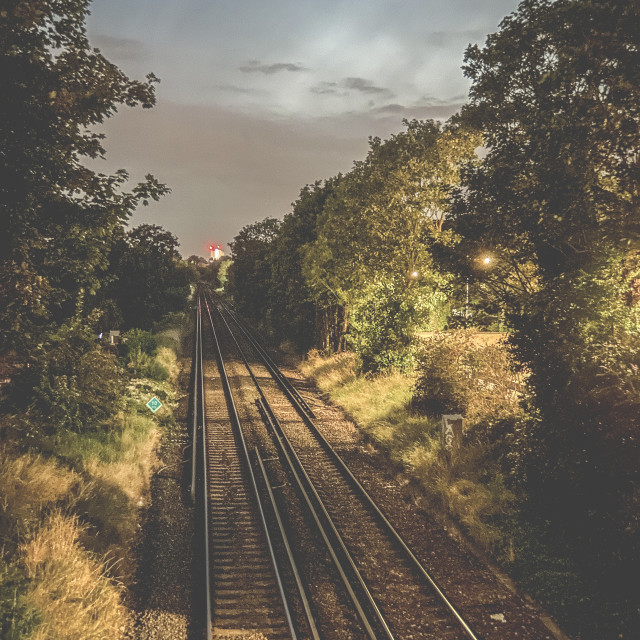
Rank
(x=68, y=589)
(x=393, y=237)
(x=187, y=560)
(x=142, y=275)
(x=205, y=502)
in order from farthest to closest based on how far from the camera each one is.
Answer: (x=142, y=275)
(x=393, y=237)
(x=205, y=502)
(x=187, y=560)
(x=68, y=589)

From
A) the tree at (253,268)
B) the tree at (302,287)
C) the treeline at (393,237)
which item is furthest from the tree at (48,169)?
the tree at (253,268)

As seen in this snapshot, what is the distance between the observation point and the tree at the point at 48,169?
5.98 metres

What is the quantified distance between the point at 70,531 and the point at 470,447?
8432 mm

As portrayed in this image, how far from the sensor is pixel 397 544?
844 centimetres

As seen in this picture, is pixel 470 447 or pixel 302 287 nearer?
pixel 470 447

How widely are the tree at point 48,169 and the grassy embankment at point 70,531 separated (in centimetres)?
252

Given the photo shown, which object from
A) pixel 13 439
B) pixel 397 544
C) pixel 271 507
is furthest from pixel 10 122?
pixel 397 544

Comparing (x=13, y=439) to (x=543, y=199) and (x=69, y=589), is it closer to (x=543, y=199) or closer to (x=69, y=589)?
(x=69, y=589)

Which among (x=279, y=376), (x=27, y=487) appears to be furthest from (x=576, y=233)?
(x=279, y=376)

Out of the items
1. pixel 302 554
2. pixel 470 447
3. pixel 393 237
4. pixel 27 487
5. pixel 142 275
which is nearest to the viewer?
pixel 27 487

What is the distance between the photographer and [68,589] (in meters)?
6.08

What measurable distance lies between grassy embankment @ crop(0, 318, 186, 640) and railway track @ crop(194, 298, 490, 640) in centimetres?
142

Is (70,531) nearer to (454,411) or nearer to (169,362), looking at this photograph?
(454,411)

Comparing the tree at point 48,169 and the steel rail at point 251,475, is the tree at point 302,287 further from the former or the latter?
the tree at point 48,169
